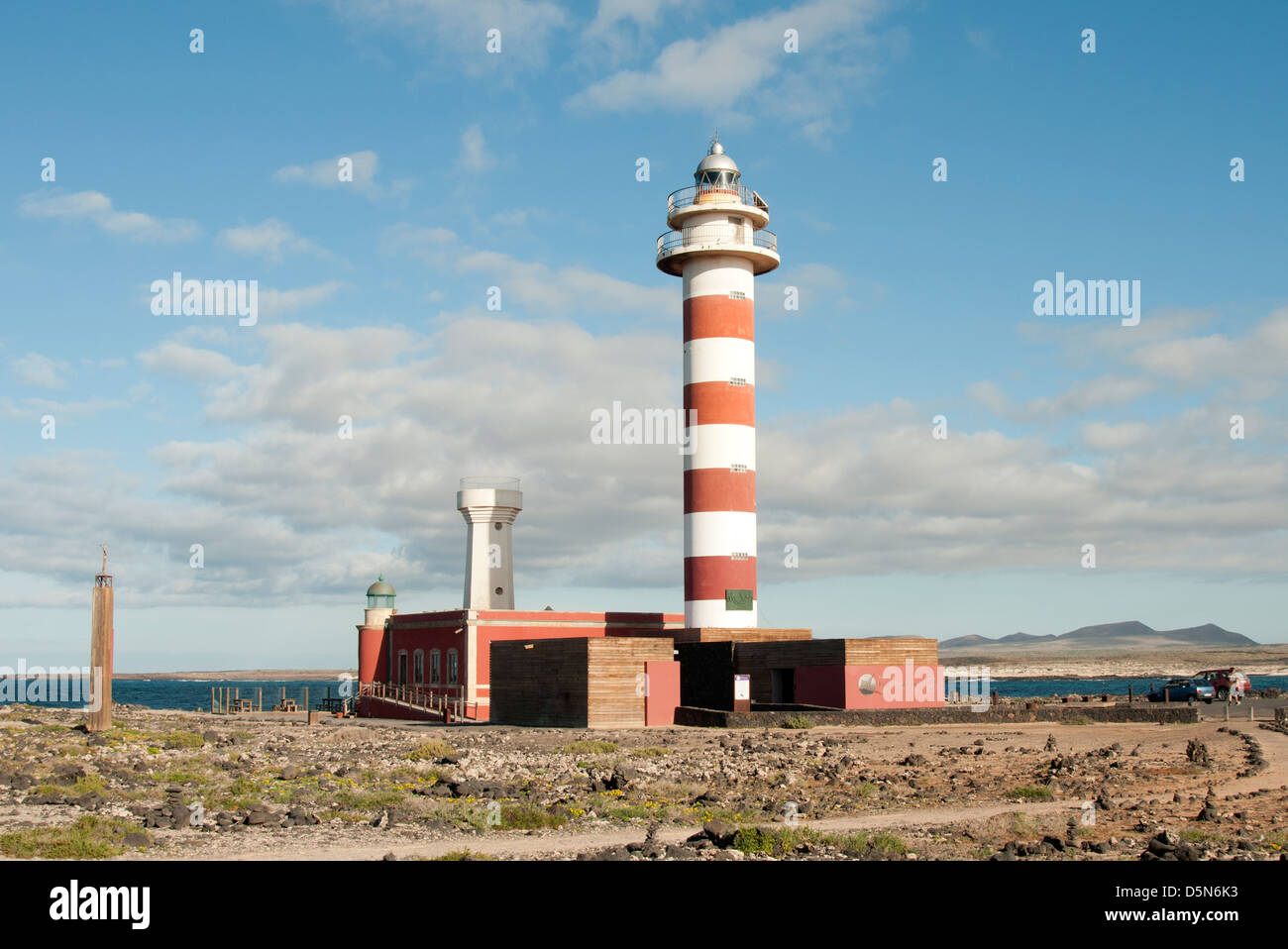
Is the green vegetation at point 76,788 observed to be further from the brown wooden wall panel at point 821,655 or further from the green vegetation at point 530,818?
the brown wooden wall panel at point 821,655

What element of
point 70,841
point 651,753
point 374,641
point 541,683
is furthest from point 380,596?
point 70,841

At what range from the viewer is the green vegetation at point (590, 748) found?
101 ft

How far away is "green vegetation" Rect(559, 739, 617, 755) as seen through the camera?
101ft

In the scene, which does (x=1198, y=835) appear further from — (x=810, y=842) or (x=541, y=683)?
(x=541, y=683)

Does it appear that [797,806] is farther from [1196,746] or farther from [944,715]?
[944,715]

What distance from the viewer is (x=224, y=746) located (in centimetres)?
3347

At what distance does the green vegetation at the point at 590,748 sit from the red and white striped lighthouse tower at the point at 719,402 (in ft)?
43.7

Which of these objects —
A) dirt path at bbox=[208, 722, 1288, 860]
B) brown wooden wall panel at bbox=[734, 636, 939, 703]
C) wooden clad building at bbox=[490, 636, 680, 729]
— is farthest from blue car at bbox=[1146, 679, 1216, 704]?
dirt path at bbox=[208, 722, 1288, 860]

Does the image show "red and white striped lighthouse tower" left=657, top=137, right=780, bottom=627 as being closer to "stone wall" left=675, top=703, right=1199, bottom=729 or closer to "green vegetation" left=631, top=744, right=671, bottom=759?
"stone wall" left=675, top=703, right=1199, bottom=729

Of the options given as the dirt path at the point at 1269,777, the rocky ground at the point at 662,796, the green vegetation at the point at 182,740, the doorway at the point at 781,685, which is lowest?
the green vegetation at the point at 182,740

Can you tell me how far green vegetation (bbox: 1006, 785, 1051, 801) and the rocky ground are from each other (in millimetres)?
61

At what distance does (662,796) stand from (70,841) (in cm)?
1004

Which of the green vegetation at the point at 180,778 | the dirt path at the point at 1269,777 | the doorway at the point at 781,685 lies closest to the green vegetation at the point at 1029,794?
the dirt path at the point at 1269,777
